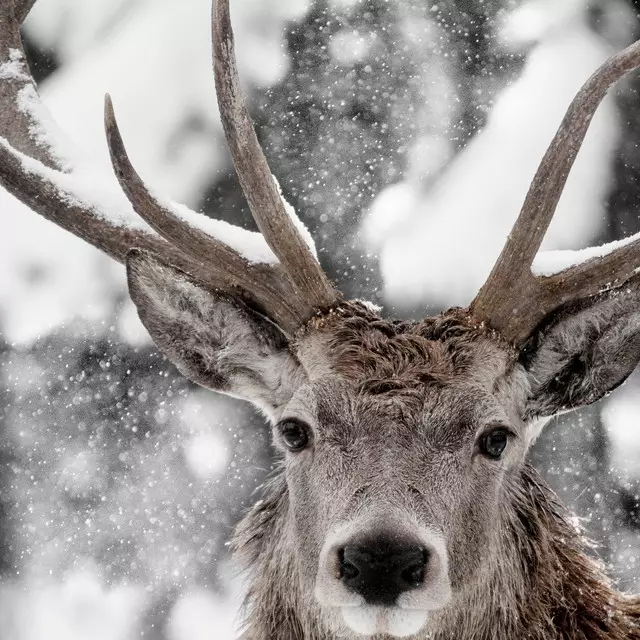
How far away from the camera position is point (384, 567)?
3.59 metres

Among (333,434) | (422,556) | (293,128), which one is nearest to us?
(422,556)

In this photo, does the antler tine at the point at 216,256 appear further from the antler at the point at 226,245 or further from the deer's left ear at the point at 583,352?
the deer's left ear at the point at 583,352

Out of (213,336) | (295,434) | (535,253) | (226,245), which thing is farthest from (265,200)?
(535,253)

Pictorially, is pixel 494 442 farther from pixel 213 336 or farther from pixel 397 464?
pixel 213 336

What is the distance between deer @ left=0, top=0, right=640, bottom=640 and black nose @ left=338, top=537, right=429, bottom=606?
38mm

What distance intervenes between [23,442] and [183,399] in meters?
2.31

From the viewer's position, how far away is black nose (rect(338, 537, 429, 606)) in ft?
11.8

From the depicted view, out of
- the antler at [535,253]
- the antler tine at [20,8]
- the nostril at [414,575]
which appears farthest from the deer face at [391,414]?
the antler tine at [20,8]

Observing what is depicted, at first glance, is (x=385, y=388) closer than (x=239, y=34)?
Yes

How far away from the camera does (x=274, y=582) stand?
15.6ft

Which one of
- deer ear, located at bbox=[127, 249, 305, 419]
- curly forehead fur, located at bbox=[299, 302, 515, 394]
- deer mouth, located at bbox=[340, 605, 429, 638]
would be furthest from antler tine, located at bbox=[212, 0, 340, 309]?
deer mouth, located at bbox=[340, 605, 429, 638]

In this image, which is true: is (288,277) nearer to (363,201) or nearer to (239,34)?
(363,201)

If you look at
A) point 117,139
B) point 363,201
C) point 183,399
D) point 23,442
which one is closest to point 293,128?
point 363,201

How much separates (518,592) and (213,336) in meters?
1.83
